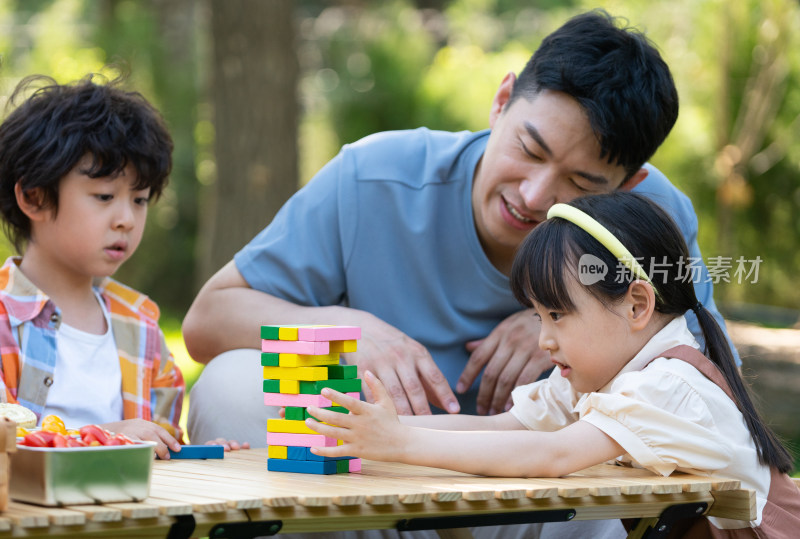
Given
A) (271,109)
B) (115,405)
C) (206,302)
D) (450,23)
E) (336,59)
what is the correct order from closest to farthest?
(115,405) → (206,302) → (271,109) → (336,59) → (450,23)

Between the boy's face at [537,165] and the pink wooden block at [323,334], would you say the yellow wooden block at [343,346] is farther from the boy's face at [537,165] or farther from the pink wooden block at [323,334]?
the boy's face at [537,165]

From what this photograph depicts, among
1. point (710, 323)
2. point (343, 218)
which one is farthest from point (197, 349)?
point (710, 323)

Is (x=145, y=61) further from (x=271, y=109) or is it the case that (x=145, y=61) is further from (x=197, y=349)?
A: (x=197, y=349)

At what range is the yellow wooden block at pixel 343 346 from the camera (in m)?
2.07

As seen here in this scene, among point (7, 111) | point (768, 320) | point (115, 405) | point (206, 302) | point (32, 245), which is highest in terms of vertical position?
point (7, 111)

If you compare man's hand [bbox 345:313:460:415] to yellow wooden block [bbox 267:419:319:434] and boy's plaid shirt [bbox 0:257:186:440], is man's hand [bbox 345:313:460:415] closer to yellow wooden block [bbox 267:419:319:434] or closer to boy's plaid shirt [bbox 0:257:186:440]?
yellow wooden block [bbox 267:419:319:434]

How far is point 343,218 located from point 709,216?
16.9 feet

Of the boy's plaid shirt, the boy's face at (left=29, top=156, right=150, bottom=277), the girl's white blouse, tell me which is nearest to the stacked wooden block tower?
the girl's white blouse

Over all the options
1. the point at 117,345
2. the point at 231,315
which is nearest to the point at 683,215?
the point at 231,315

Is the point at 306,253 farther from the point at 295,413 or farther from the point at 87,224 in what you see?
the point at 295,413

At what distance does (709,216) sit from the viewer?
760 cm

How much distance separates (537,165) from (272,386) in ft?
3.47

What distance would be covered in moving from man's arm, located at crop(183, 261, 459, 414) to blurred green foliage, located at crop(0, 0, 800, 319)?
4046mm

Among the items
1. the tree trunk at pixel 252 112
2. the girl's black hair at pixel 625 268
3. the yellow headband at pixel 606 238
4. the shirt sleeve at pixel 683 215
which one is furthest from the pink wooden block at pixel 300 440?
the tree trunk at pixel 252 112
